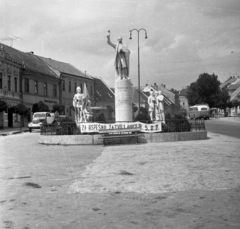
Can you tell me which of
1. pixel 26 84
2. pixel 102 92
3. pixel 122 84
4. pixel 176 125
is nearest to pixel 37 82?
pixel 26 84

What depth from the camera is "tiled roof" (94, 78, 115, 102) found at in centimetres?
6096

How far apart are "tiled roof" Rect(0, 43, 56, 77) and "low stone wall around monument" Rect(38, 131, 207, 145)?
2385 cm

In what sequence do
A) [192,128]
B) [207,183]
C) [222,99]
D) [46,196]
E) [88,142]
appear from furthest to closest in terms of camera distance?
1. [222,99]
2. [192,128]
3. [88,142]
4. [207,183]
5. [46,196]

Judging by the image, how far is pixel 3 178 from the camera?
26.4 feet

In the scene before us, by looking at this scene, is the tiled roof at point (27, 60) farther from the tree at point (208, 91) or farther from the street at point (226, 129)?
the tree at point (208, 91)

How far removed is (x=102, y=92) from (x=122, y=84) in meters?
44.9

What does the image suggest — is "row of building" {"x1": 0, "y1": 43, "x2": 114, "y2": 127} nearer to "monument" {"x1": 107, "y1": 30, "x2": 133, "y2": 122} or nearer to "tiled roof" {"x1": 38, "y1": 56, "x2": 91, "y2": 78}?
"tiled roof" {"x1": 38, "y1": 56, "x2": 91, "y2": 78}

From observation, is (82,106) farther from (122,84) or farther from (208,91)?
(208,91)

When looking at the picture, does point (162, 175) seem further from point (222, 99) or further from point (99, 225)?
point (222, 99)

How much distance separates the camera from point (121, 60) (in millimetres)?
18312

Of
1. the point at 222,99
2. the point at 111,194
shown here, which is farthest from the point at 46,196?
the point at 222,99

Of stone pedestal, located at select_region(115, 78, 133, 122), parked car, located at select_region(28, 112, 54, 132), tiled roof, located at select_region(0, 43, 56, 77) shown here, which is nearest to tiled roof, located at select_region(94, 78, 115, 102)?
tiled roof, located at select_region(0, 43, 56, 77)

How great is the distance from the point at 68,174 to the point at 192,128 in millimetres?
11148

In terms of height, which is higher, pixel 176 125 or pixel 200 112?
pixel 200 112
